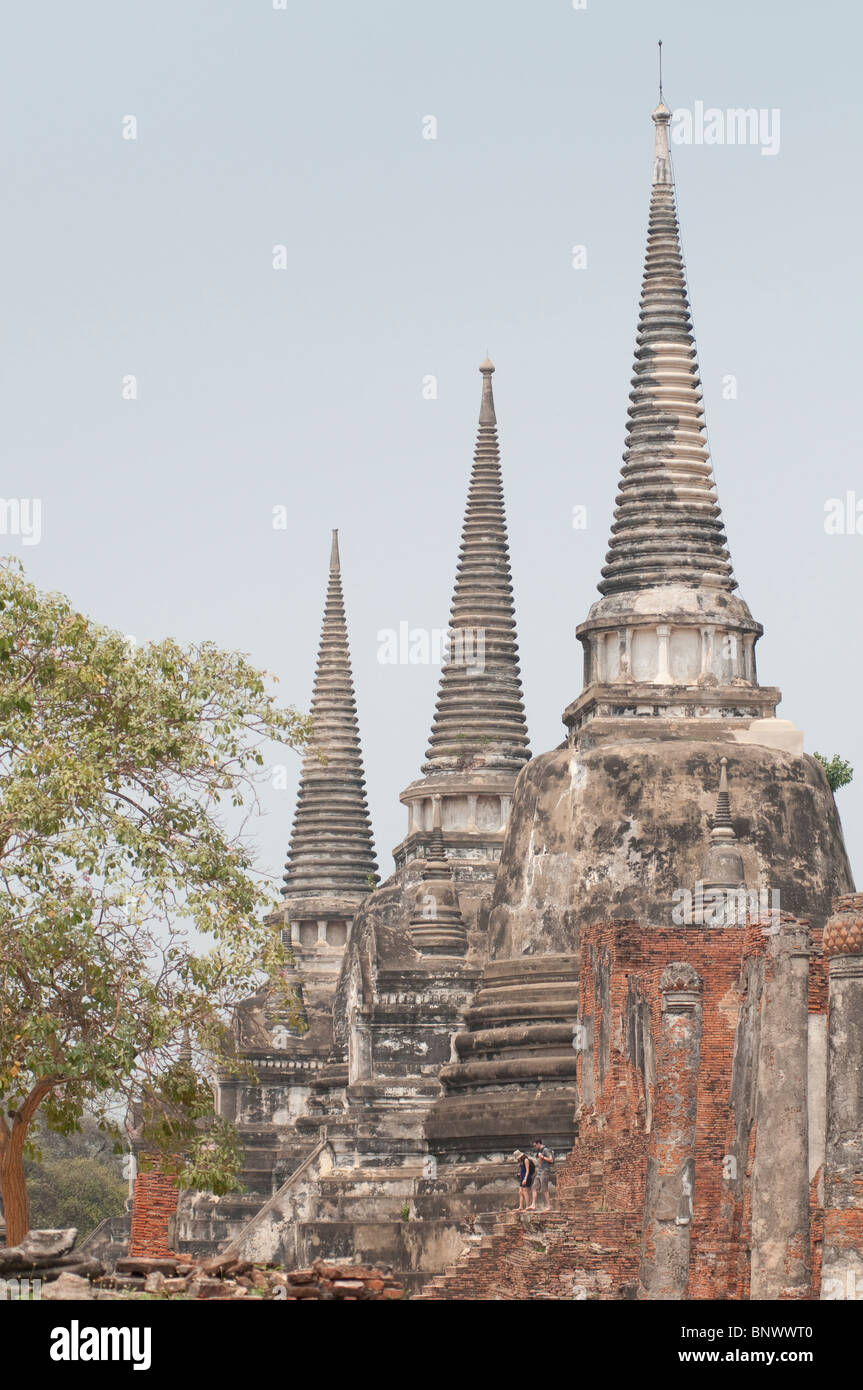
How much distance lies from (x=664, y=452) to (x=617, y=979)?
481 inches

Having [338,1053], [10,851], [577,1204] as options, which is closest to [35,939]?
[10,851]

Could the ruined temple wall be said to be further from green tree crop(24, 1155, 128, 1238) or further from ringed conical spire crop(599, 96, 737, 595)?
green tree crop(24, 1155, 128, 1238)

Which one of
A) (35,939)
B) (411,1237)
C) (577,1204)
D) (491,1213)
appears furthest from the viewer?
(411,1237)

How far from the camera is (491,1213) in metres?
33.5

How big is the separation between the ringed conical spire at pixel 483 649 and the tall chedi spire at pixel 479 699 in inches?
0.7

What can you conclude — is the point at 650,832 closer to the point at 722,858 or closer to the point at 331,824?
the point at 722,858

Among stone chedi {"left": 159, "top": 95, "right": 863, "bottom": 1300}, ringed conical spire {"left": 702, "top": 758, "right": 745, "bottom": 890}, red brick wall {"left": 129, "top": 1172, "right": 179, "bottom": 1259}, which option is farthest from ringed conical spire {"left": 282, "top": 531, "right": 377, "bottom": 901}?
red brick wall {"left": 129, "top": 1172, "right": 179, "bottom": 1259}

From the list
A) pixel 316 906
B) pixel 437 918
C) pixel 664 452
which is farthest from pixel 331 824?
pixel 664 452

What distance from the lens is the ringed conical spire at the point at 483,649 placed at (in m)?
48.1

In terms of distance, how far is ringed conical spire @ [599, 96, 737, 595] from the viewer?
127ft

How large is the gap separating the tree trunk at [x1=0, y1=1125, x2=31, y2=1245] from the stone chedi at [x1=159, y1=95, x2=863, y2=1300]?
232 inches

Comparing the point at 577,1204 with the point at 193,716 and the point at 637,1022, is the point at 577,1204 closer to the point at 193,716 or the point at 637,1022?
the point at 637,1022

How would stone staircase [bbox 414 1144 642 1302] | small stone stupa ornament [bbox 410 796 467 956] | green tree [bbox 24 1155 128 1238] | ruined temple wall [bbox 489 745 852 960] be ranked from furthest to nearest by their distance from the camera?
green tree [bbox 24 1155 128 1238]
small stone stupa ornament [bbox 410 796 467 956]
ruined temple wall [bbox 489 745 852 960]
stone staircase [bbox 414 1144 642 1302]
